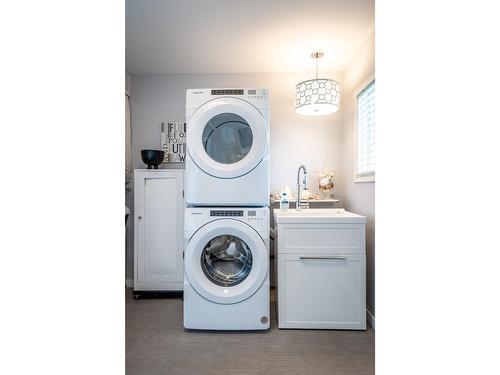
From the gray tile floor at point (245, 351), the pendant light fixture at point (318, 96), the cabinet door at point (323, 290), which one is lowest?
the gray tile floor at point (245, 351)

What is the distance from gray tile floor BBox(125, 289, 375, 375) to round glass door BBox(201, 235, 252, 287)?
414 mm

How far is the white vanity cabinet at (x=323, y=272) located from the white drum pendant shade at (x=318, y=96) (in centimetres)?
103

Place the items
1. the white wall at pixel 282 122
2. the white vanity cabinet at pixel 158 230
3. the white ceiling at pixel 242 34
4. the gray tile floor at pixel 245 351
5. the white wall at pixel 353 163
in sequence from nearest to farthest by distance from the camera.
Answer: the gray tile floor at pixel 245 351
the white ceiling at pixel 242 34
the white wall at pixel 353 163
the white vanity cabinet at pixel 158 230
the white wall at pixel 282 122

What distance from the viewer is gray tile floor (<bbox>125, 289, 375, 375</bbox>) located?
1.82 meters

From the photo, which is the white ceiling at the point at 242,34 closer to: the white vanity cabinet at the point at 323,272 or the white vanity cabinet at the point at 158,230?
the white vanity cabinet at the point at 158,230

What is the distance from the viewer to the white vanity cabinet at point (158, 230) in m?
3.11

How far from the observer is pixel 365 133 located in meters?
2.78

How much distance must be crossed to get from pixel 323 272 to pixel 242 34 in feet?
6.67

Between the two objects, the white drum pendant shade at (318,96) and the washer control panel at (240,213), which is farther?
the white drum pendant shade at (318,96)

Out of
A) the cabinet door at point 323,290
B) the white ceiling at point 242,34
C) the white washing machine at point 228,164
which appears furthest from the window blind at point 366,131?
the white washing machine at point 228,164
